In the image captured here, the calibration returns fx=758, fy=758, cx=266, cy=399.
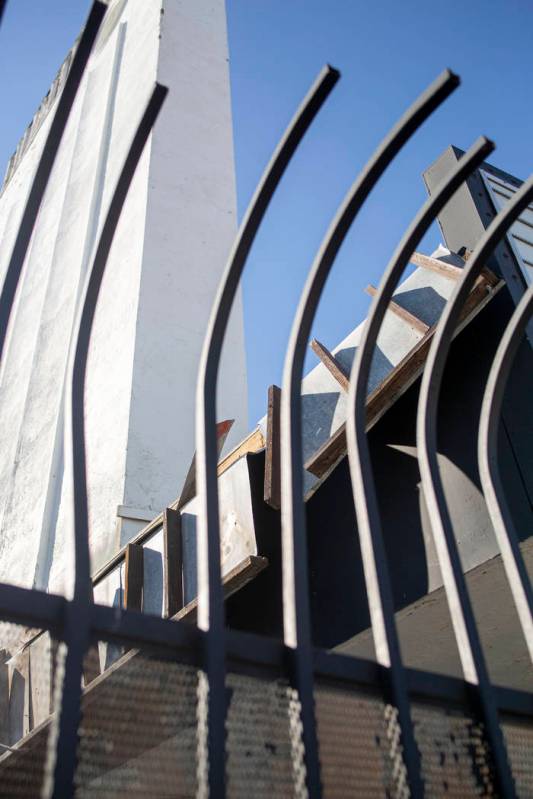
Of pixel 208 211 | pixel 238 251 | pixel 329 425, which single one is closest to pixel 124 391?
pixel 208 211

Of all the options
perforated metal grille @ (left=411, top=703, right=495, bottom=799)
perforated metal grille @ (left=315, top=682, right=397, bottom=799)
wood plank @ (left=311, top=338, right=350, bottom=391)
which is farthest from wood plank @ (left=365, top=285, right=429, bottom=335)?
perforated metal grille @ (left=315, top=682, right=397, bottom=799)

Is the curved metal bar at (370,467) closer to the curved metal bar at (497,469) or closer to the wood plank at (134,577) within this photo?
the curved metal bar at (497,469)

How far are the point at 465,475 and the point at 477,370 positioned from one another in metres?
0.60

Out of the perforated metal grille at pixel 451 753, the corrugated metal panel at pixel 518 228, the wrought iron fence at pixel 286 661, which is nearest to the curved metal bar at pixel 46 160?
the wrought iron fence at pixel 286 661

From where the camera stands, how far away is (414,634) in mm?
4633

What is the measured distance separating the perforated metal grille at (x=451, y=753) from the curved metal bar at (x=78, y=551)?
2.88ft

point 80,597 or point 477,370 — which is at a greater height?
point 477,370

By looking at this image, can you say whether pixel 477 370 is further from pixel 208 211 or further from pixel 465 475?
pixel 208 211

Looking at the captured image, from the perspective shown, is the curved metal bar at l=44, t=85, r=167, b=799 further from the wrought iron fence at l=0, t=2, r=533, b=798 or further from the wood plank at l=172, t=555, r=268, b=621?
the wood plank at l=172, t=555, r=268, b=621

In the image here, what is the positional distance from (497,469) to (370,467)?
1.86ft

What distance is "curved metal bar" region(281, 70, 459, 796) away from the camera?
1.74 metres

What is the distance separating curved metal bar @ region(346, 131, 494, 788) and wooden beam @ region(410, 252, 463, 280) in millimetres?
2875

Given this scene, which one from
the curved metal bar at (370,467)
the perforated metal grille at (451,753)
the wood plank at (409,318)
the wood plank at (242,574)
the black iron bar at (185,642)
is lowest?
the perforated metal grille at (451,753)

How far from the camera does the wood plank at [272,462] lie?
444 cm
